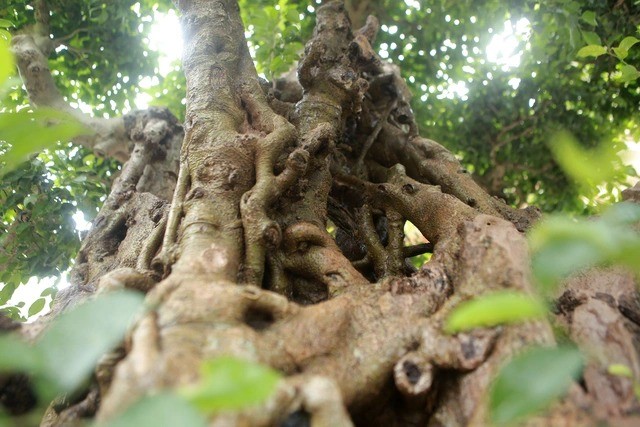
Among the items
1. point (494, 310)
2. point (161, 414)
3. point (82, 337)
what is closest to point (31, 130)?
point (82, 337)

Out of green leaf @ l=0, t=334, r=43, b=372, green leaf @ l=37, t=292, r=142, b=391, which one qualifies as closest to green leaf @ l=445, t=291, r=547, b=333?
green leaf @ l=37, t=292, r=142, b=391

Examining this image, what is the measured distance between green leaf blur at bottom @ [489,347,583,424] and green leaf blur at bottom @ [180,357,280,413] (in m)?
0.33

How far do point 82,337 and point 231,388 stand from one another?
0.24 m

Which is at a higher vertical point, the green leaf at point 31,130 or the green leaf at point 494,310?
the green leaf at point 31,130

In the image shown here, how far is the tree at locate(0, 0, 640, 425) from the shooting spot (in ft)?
3.69

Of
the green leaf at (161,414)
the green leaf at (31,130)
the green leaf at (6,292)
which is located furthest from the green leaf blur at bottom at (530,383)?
the green leaf at (6,292)

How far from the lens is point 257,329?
1.36m

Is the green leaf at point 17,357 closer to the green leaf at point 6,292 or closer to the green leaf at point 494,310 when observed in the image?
the green leaf at point 494,310

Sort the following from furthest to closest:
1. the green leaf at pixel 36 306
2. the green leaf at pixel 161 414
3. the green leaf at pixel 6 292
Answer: the green leaf at pixel 6 292 → the green leaf at pixel 36 306 → the green leaf at pixel 161 414

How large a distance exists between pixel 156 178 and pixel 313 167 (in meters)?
1.33

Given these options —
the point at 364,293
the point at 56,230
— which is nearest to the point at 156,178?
the point at 56,230

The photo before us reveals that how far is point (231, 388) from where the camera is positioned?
600 mm

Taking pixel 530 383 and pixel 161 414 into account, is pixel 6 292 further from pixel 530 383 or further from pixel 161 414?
pixel 530 383

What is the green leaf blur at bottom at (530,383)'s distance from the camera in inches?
27.0
